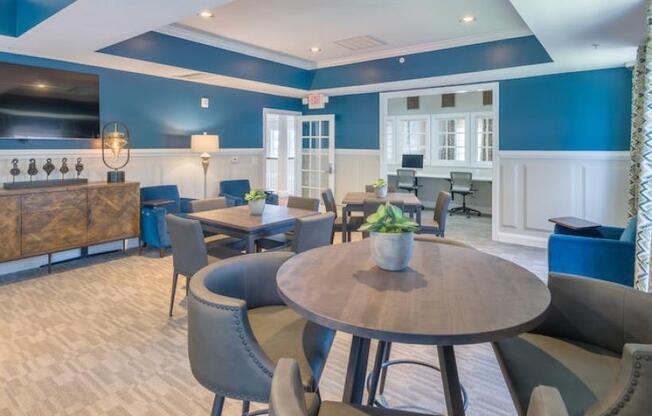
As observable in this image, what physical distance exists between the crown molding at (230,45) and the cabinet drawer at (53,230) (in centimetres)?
233

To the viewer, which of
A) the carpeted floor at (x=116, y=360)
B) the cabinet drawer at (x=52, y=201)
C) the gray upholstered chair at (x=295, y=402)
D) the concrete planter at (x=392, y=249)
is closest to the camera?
the gray upholstered chair at (x=295, y=402)

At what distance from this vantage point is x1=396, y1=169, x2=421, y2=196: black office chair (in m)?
9.20

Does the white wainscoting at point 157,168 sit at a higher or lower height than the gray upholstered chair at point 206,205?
higher

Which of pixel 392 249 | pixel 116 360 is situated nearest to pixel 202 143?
pixel 116 360

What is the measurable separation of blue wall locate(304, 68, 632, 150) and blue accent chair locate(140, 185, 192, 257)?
188 inches

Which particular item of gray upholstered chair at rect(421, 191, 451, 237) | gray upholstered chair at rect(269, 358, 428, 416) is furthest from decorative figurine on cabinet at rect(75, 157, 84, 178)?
gray upholstered chair at rect(269, 358, 428, 416)

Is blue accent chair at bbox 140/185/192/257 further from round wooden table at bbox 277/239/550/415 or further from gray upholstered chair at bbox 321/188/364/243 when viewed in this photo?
round wooden table at bbox 277/239/550/415

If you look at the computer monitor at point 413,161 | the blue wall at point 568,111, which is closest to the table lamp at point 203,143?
the blue wall at point 568,111

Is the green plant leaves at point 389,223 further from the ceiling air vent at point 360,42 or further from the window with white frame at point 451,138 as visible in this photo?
the window with white frame at point 451,138

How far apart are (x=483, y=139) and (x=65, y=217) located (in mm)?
7812

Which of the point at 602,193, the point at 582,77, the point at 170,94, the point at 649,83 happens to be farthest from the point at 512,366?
the point at 170,94

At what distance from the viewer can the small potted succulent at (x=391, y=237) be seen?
68.5 inches

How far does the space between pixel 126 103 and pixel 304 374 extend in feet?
17.1

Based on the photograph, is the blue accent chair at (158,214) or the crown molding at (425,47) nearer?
the blue accent chair at (158,214)
